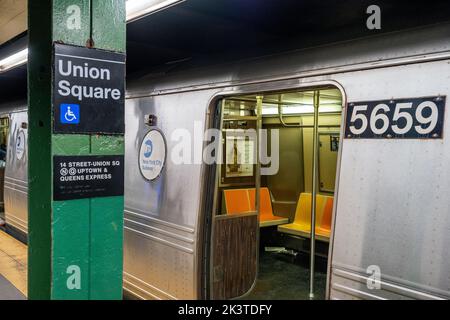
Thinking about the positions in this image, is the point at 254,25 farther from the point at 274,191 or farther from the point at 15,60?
the point at 274,191

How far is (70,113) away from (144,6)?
1113 millimetres

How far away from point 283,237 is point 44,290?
480 cm

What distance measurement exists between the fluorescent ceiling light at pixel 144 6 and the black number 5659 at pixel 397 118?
139 cm

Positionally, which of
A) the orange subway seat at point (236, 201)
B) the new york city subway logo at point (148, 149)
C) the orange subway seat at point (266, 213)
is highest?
the new york city subway logo at point (148, 149)

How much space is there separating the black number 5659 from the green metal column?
4.94 feet

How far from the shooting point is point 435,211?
95.0 inches

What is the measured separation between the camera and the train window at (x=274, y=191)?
4887 mm

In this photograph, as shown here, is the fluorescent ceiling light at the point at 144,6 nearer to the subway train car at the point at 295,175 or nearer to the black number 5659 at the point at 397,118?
the subway train car at the point at 295,175

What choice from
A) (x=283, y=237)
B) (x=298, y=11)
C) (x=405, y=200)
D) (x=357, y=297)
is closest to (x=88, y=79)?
(x=298, y=11)

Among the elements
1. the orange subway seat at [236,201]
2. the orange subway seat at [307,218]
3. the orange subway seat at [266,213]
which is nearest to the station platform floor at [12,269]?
the orange subway seat at [236,201]

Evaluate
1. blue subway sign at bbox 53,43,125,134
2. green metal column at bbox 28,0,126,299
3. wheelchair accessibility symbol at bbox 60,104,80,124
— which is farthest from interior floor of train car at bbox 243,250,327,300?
wheelchair accessibility symbol at bbox 60,104,80,124

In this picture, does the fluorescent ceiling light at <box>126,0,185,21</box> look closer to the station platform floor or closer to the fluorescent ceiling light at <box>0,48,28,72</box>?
the fluorescent ceiling light at <box>0,48,28,72</box>

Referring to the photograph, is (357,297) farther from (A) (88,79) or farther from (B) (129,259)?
(B) (129,259)

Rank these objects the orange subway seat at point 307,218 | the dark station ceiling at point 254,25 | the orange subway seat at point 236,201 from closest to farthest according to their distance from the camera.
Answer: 1. the dark station ceiling at point 254,25
2. the orange subway seat at point 236,201
3. the orange subway seat at point 307,218
